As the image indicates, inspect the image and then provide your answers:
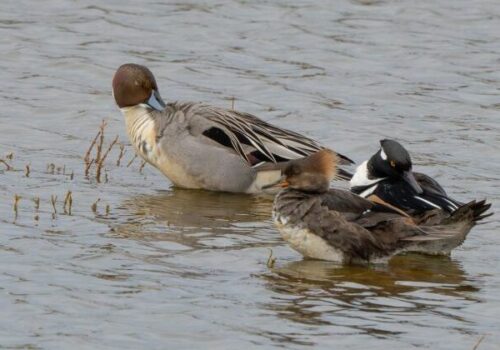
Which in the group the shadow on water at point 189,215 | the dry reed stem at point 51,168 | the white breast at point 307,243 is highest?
the white breast at point 307,243

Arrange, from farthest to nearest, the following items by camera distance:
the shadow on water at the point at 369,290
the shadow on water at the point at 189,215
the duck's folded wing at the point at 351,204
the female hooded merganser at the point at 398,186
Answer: the shadow on water at the point at 189,215 → the female hooded merganser at the point at 398,186 → the duck's folded wing at the point at 351,204 → the shadow on water at the point at 369,290

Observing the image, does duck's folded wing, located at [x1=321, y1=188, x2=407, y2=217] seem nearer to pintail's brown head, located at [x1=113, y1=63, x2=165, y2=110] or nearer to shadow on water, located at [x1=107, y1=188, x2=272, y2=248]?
shadow on water, located at [x1=107, y1=188, x2=272, y2=248]

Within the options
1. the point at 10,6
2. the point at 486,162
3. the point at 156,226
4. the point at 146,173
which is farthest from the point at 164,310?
the point at 10,6

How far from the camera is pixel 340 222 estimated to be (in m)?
8.62

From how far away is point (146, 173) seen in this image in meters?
11.6

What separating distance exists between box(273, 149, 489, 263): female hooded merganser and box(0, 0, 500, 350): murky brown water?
0.49 feet

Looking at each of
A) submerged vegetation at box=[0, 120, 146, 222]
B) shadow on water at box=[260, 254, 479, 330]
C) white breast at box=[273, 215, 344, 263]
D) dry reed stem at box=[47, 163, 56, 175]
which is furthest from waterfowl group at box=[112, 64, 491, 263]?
dry reed stem at box=[47, 163, 56, 175]

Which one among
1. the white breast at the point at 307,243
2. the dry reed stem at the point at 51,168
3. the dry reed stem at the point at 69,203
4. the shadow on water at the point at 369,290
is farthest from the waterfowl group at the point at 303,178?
the dry reed stem at the point at 69,203

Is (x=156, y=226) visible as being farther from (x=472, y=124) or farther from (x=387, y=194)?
(x=472, y=124)

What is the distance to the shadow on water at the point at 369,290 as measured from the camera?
24.7 ft

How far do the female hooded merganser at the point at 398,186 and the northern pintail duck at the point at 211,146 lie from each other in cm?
116

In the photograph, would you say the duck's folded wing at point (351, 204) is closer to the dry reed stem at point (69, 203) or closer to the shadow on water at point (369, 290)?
the shadow on water at point (369, 290)

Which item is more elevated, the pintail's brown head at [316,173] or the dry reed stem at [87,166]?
the pintail's brown head at [316,173]

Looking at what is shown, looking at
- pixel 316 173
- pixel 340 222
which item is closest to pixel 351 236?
pixel 340 222
